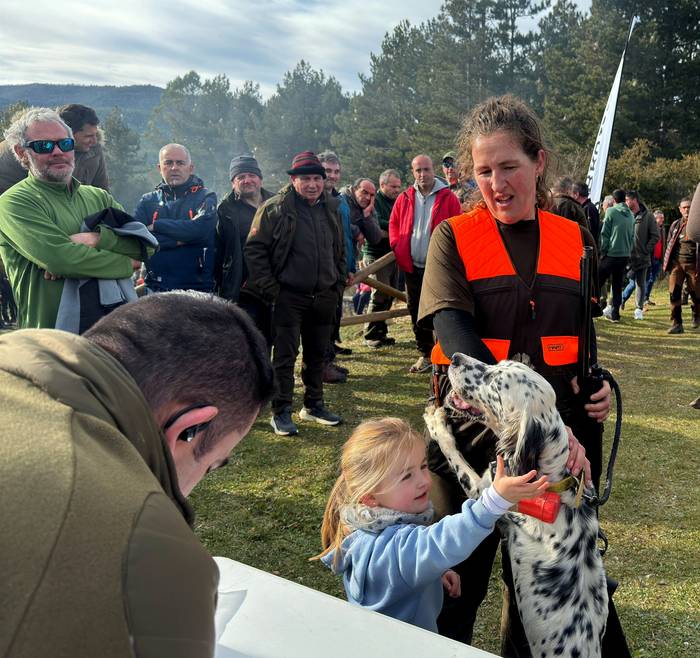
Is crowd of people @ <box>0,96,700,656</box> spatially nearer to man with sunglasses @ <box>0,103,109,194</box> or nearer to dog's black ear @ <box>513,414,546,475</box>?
man with sunglasses @ <box>0,103,109,194</box>

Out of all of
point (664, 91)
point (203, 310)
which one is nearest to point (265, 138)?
point (664, 91)

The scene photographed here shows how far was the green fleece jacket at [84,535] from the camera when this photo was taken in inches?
25.5

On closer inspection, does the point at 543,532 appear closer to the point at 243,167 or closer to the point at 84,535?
the point at 84,535

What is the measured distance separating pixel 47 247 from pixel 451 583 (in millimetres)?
2818

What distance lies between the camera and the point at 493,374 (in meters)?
2.27

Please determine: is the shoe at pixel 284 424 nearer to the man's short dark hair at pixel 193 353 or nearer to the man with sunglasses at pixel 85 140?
the man with sunglasses at pixel 85 140

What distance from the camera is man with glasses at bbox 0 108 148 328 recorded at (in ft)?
12.0

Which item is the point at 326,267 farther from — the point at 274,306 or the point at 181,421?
the point at 181,421

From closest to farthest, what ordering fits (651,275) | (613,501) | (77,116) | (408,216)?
(613,501) → (77,116) → (408,216) → (651,275)

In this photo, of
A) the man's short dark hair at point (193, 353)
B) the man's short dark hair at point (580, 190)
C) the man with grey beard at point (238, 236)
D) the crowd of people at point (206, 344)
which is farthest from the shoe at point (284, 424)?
the man's short dark hair at point (580, 190)

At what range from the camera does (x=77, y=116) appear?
555cm

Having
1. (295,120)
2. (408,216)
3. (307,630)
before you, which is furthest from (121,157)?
(307,630)

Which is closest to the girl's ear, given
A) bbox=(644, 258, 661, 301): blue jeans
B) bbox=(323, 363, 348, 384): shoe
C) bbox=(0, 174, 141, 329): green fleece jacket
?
bbox=(0, 174, 141, 329): green fleece jacket

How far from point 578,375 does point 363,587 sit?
1121 mm
